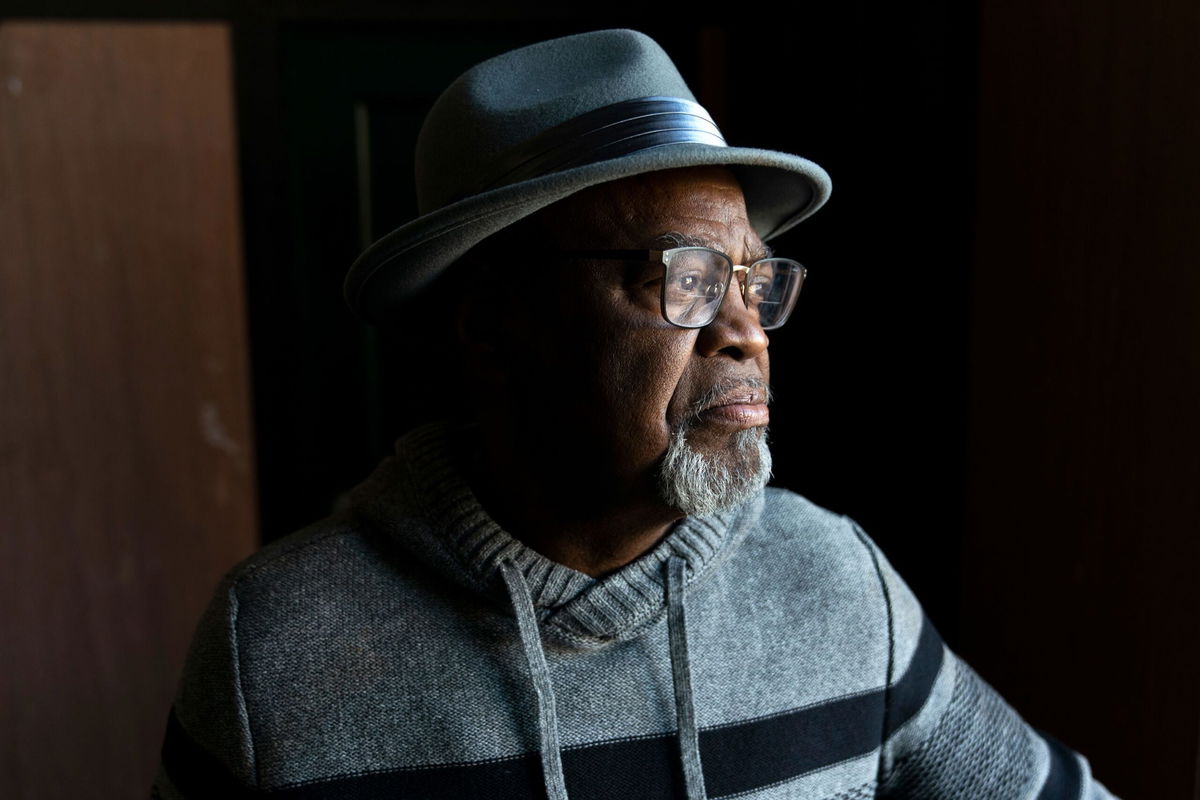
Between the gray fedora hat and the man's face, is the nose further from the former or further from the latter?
the gray fedora hat

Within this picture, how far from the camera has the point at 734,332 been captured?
3.20 ft

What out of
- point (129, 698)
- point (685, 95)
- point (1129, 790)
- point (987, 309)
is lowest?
point (129, 698)

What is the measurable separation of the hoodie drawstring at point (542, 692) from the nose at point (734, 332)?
0.34 m

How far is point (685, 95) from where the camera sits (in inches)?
40.8

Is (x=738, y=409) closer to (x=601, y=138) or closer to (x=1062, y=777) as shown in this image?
(x=601, y=138)

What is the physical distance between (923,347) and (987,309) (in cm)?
20

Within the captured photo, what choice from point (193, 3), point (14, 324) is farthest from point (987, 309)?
point (14, 324)

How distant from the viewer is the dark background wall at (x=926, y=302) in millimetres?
1120

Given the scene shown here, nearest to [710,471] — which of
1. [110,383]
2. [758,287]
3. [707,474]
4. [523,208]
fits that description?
[707,474]

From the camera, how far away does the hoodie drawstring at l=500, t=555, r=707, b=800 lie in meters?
0.96

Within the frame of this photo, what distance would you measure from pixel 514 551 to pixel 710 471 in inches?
9.6

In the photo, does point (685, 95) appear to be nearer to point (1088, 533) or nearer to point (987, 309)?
point (987, 309)

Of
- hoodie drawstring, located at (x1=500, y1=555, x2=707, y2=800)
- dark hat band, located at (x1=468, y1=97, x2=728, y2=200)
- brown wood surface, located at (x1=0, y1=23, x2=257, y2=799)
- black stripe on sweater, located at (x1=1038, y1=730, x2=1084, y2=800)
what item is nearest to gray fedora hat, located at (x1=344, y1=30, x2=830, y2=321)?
dark hat band, located at (x1=468, y1=97, x2=728, y2=200)

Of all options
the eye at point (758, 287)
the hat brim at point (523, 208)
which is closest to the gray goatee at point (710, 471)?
the eye at point (758, 287)
